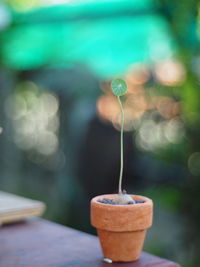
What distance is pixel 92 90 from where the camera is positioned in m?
3.91

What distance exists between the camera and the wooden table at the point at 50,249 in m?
0.85

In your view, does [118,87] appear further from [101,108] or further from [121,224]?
[101,108]

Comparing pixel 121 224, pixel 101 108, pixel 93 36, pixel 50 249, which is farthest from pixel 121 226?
pixel 101 108

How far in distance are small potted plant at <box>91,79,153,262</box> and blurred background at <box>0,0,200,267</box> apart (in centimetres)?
169

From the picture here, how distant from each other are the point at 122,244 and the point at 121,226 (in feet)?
0.16

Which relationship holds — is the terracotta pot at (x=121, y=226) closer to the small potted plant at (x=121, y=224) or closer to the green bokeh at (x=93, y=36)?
the small potted plant at (x=121, y=224)

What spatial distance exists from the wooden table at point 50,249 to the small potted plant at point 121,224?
0.03 meters

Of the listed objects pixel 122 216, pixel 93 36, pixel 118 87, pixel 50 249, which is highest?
pixel 93 36

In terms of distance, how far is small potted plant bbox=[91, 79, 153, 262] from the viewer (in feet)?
2.68

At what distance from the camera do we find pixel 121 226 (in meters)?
0.82

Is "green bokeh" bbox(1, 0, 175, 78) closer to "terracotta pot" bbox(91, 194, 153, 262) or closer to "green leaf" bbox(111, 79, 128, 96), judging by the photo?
"green leaf" bbox(111, 79, 128, 96)

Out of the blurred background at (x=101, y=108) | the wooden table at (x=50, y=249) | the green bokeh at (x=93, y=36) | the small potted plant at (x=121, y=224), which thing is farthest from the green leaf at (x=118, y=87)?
the green bokeh at (x=93, y=36)

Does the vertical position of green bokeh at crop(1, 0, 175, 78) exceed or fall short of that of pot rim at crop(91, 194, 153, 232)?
it exceeds it

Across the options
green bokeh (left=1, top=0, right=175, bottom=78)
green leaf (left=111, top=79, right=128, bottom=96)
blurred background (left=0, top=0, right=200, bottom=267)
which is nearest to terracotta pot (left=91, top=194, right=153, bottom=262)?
green leaf (left=111, top=79, right=128, bottom=96)
